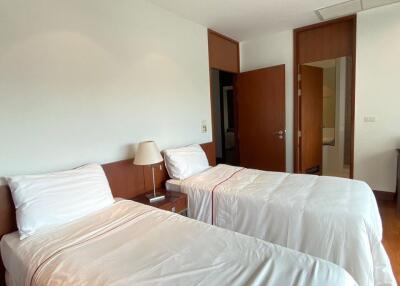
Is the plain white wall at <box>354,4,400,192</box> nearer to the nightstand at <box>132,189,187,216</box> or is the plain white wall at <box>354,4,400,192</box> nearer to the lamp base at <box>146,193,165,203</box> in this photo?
the nightstand at <box>132,189,187,216</box>

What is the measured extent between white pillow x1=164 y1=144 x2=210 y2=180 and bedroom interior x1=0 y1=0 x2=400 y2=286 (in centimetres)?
2

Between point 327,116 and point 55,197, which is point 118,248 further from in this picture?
point 327,116

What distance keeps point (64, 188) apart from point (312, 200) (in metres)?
1.87

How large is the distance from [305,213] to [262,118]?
262cm

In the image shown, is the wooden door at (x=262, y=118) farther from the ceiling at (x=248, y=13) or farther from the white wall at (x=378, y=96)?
the white wall at (x=378, y=96)

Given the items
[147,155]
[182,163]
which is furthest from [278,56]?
[147,155]

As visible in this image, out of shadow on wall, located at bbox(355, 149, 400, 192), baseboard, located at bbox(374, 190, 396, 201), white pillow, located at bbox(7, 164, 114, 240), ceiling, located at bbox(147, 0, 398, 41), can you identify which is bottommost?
baseboard, located at bbox(374, 190, 396, 201)

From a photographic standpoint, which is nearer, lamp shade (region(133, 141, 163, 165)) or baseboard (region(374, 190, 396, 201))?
lamp shade (region(133, 141, 163, 165))

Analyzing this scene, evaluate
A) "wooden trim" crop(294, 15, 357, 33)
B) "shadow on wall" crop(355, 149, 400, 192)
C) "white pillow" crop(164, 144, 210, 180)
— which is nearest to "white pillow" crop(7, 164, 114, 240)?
"white pillow" crop(164, 144, 210, 180)

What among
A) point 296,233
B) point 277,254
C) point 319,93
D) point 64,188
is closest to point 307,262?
point 277,254

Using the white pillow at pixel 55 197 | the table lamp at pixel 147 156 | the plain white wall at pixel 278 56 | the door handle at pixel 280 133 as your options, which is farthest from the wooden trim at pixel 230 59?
the white pillow at pixel 55 197

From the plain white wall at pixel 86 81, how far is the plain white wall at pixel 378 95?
7.93 ft

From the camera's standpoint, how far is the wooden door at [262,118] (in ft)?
13.2

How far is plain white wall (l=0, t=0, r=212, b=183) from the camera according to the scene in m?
1.76
